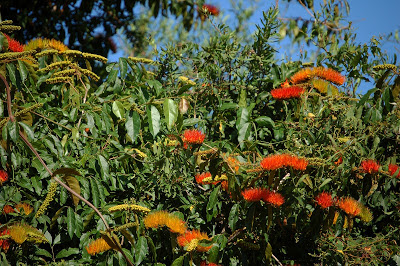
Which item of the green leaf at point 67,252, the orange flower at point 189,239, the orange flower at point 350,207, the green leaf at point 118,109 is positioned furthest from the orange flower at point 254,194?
the green leaf at point 67,252

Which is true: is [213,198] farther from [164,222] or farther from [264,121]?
[264,121]

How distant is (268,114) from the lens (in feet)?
9.43

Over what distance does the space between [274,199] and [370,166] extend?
0.53 meters

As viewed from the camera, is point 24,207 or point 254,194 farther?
point 24,207

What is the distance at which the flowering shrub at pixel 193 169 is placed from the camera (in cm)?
204

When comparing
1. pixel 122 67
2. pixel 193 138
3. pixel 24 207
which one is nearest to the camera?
pixel 193 138

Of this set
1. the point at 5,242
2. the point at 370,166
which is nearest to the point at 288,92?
the point at 370,166

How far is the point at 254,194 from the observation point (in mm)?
2002

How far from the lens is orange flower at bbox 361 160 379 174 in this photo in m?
2.20

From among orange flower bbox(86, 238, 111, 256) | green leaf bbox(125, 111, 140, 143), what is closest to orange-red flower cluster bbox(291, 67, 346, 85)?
green leaf bbox(125, 111, 140, 143)

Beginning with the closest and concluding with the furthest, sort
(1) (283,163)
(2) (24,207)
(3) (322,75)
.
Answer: (1) (283,163)
(2) (24,207)
(3) (322,75)

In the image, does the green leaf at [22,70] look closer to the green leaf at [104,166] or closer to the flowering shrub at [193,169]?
the flowering shrub at [193,169]

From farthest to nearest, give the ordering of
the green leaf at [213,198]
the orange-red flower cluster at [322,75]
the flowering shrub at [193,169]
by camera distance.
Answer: the orange-red flower cluster at [322,75], the green leaf at [213,198], the flowering shrub at [193,169]

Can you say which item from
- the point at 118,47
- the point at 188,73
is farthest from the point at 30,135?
the point at 118,47
